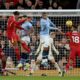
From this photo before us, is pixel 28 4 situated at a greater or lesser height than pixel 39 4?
greater

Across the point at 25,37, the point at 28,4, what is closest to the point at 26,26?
the point at 25,37

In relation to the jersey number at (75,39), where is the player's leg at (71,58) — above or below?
below

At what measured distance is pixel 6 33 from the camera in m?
19.0

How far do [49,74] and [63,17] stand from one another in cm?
177

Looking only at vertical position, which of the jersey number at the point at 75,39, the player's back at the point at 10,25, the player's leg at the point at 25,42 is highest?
the player's back at the point at 10,25

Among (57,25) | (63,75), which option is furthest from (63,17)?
(63,75)

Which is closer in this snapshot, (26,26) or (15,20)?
(15,20)

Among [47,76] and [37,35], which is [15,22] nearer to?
[37,35]

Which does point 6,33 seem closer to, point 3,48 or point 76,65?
point 3,48

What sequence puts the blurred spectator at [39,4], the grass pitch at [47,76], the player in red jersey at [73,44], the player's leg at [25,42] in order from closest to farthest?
the grass pitch at [47,76], the player in red jersey at [73,44], the player's leg at [25,42], the blurred spectator at [39,4]

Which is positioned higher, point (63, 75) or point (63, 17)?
point (63, 17)

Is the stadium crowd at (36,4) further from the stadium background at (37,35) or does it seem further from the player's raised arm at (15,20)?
the player's raised arm at (15,20)

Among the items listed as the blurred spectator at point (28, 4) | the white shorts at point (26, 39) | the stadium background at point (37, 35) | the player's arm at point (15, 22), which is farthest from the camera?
the blurred spectator at point (28, 4)

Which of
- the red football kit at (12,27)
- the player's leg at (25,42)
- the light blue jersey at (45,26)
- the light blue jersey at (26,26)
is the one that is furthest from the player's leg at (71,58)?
the red football kit at (12,27)
